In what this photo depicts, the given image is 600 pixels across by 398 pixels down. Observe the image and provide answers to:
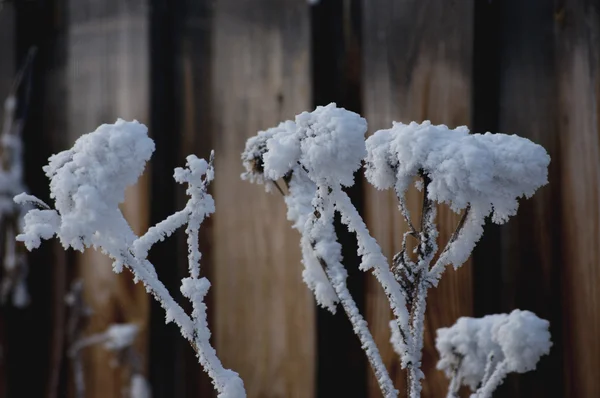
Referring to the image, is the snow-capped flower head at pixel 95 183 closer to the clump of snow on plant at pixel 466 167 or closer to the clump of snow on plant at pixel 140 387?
the clump of snow on plant at pixel 466 167

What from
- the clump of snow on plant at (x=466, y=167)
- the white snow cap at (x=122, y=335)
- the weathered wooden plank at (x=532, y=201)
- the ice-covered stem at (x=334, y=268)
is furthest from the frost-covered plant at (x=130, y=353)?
the clump of snow on plant at (x=466, y=167)

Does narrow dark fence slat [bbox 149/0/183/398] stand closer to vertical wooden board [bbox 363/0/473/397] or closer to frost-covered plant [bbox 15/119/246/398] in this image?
vertical wooden board [bbox 363/0/473/397]

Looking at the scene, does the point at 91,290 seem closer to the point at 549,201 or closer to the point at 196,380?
the point at 196,380

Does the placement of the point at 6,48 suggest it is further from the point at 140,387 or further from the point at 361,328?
the point at 361,328

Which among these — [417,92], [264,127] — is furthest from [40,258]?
[417,92]

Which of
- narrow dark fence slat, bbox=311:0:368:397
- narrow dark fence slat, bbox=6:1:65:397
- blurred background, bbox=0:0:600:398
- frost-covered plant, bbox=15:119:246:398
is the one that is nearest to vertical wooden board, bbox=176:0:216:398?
blurred background, bbox=0:0:600:398

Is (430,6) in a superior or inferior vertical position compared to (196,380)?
superior

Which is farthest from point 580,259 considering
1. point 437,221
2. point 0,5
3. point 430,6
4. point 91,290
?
point 0,5
